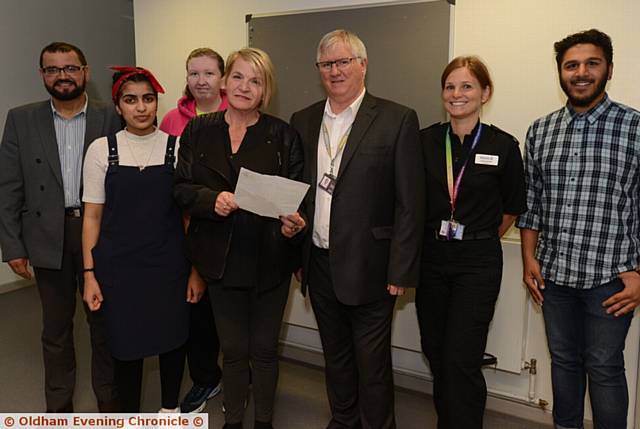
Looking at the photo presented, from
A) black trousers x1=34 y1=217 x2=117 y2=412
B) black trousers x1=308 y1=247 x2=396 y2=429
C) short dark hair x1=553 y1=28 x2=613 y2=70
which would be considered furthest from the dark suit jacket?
black trousers x1=34 y1=217 x2=117 y2=412

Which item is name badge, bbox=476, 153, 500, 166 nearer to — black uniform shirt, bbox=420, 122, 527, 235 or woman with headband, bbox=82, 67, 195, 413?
black uniform shirt, bbox=420, 122, 527, 235

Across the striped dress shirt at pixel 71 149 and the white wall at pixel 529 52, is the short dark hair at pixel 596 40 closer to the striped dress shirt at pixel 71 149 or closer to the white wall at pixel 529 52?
the white wall at pixel 529 52

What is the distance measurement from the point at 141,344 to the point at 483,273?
1.46 metres

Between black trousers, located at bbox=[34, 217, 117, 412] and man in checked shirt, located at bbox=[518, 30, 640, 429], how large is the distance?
198 centimetres

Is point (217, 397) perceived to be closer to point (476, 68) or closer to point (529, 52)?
point (476, 68)

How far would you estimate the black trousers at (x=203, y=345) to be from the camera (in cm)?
267

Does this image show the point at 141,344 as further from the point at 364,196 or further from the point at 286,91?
the point at 286,91

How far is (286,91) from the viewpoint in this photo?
3.23 metres

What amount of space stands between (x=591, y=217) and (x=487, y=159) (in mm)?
463

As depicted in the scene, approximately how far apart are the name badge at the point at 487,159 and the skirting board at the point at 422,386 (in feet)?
4.75

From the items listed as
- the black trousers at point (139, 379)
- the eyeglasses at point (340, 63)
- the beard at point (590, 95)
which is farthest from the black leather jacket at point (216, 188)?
the beard at point (590, 95)

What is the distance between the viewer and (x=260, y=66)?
6.82 feet

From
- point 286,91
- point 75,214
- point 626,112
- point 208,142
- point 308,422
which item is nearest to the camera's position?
point 626,112

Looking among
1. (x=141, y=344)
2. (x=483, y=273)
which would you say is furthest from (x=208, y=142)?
(x=483, y=273)
